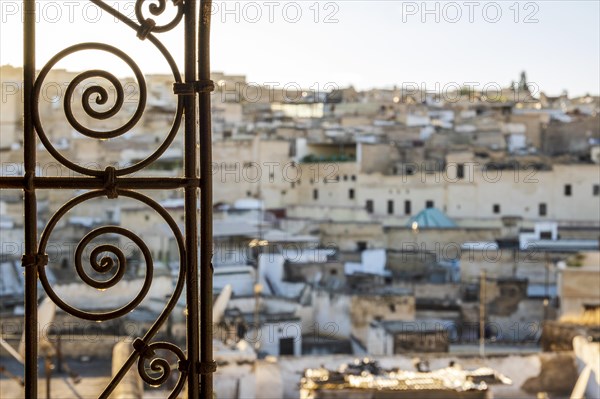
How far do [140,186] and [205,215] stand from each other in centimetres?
11

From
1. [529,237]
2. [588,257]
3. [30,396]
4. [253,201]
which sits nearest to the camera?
[30,396]

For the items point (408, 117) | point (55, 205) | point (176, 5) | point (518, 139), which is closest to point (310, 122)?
point (408, 117)

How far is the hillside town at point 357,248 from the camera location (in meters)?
9.55

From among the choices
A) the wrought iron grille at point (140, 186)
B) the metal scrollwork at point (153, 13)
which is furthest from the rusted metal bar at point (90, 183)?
the metal scrollwork at point (153, 13)

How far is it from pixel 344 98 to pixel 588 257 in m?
31.6

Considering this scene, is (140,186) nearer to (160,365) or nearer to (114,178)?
(114,178)

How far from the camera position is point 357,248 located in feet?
75.0

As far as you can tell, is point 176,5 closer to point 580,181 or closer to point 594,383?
point 594,383

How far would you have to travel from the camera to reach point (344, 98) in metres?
45.2

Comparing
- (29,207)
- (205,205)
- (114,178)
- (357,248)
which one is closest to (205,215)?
(205,205)

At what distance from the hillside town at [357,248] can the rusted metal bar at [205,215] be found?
0.07 m

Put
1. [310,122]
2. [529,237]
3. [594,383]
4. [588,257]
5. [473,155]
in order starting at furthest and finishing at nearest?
[310,122], [473,155], [529,237], [588,257], [594,383]

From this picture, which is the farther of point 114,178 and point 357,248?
point 357,248

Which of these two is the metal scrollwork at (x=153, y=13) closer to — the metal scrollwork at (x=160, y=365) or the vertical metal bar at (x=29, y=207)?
the vertical metal bar at (x=29, y=207)
